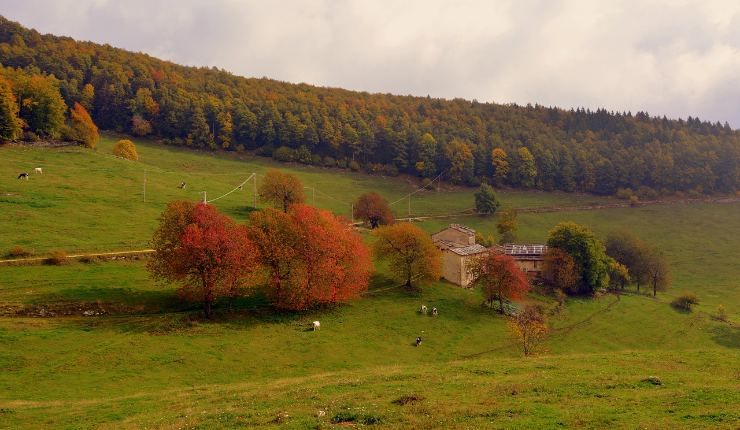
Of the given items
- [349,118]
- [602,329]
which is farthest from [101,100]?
[602,329]

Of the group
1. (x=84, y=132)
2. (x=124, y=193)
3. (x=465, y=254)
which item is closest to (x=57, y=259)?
(x=124, y=193)

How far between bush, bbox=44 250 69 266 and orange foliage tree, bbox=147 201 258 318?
1215cm

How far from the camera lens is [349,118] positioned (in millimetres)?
199375

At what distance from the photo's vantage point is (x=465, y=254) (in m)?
86.4

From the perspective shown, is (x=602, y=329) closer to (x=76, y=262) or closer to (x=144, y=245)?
(x=144, y=245)

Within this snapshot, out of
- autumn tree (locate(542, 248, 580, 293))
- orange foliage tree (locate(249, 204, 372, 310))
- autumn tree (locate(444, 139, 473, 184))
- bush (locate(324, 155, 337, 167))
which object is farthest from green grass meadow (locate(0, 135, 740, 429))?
autumn tree (locate(444, 139, 473, 184))

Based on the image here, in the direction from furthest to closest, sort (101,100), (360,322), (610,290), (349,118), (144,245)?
(349,118) < (101,100) < (610,290) < (144,245) < (360,322)

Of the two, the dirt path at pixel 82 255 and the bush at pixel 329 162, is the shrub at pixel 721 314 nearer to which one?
the dirt path at pixel 82 255

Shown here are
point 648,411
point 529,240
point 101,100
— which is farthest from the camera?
point 101,100

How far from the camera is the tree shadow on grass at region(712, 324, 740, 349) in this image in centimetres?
7244

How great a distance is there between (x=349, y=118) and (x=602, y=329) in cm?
13872

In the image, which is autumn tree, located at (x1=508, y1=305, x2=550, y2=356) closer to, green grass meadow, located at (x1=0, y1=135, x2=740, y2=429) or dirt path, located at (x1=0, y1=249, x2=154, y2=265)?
green grass meadow, located at (x1=0, y1=135, x2=740, y2=429)

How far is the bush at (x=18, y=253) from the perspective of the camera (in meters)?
66.1

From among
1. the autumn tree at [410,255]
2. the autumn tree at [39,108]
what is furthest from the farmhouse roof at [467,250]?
the autumn tree at [39,108]
